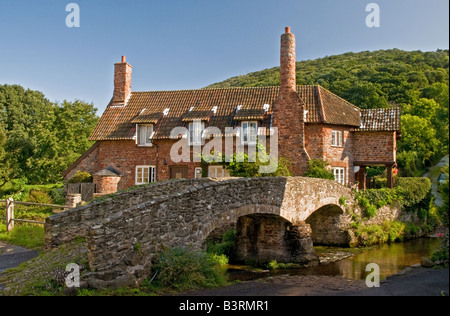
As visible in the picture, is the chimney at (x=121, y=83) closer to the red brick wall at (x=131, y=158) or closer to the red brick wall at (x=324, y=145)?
the red brick wall at (x=131, y=158)

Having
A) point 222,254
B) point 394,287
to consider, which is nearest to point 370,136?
point 222,254

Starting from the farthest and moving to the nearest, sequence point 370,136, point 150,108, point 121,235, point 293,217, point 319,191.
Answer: point 150,108 → point 370,136 → point 319,191 → point 293,217 → point 121,235

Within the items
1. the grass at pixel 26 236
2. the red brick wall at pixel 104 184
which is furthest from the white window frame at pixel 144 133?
the grass at pixel 26 236

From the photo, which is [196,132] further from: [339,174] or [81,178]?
[339,174]

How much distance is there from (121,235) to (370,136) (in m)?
20.4

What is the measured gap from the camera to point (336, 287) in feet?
35.6

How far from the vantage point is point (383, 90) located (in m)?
46.6

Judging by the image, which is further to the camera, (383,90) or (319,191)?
(383,90)

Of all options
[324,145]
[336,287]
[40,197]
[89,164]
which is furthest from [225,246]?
[89,164]

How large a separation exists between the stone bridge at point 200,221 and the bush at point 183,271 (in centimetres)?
29

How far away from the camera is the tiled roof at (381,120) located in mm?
24797

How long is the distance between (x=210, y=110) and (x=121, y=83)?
6935mm
